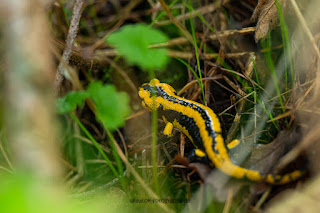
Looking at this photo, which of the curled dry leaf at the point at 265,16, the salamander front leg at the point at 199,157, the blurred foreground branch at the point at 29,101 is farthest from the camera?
the curled dry leaf at the point at 265,16

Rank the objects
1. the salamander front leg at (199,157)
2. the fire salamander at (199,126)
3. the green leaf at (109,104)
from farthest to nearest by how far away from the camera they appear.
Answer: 1. the salamander front leg at (199,157)
2. the fire salamander at (199,126)
3. the green leaf at (109,104)

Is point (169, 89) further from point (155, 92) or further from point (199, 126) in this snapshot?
point (199, 126)

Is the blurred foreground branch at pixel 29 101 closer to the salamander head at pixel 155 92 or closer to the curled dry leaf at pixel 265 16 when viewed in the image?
the salamander head at pixel 155 92

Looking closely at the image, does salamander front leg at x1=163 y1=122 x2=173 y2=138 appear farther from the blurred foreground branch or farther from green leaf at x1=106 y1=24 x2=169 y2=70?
the blurred foreground branch

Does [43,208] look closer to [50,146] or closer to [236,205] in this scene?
[50,146]

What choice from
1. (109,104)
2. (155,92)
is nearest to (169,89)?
(155,92)

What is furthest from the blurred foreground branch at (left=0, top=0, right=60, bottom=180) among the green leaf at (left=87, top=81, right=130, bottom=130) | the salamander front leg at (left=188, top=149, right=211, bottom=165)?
the salamander front leg at (left=188, top=149, right=211, bottom=165)

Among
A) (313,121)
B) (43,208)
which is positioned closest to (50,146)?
(43,208)

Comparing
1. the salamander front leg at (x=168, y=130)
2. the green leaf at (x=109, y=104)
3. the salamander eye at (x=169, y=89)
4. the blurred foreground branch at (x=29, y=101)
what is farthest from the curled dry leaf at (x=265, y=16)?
the blurred foreground branch at (x=29, y=101)
